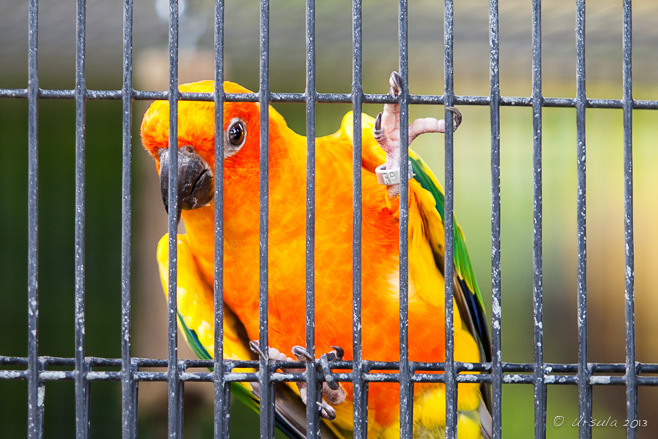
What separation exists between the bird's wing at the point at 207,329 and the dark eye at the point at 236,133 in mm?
A: 339

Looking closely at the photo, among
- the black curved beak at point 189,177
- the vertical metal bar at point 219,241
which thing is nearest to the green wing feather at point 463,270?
the black curved beak at point 189,177

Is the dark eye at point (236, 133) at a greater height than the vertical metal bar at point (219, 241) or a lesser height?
greater

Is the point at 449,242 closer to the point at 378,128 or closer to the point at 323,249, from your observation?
the point at 378,128

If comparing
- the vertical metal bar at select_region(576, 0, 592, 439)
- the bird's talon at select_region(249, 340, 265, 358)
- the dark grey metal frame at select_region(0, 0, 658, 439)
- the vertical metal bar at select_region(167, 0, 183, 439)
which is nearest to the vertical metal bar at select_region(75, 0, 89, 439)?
the dark grey metal frame at select_region(0, 0, 658, 439)

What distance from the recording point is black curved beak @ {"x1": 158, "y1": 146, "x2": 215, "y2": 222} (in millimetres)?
1368

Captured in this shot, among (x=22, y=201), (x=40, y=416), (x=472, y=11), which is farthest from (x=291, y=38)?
(x=40, y=416)

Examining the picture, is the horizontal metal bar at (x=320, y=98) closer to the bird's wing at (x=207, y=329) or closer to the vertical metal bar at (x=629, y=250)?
the vertical metal bar at (x=629, y=250)

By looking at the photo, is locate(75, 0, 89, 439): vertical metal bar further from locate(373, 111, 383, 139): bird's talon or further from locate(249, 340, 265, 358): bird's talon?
locate(373, 111, 383, 139): bird's talon

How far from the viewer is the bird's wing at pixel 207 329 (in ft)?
5.25

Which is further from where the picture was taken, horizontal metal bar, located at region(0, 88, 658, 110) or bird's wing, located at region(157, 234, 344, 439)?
bird's wing, located at region(157, 234, 344, 439)

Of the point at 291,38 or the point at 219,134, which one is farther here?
the point at 291,38

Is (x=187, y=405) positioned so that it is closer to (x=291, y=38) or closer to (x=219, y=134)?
(x=291, y=38)

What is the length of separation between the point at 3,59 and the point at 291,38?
1.29m

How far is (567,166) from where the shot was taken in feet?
9.23
